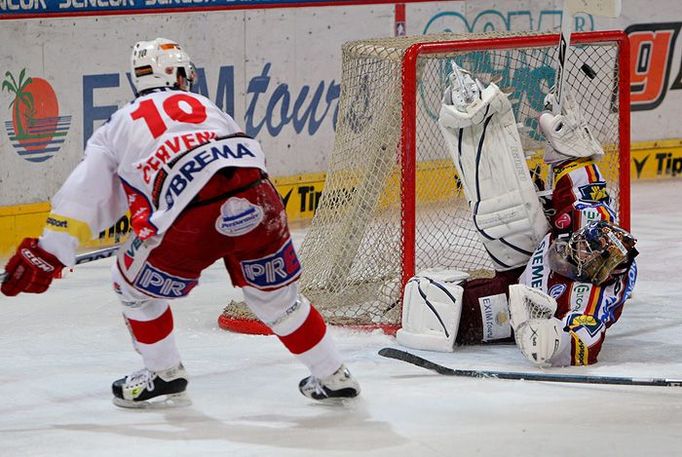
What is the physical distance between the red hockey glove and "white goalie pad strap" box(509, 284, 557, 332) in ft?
4.81

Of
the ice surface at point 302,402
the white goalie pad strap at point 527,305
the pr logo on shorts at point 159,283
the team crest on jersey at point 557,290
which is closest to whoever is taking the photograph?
the ice surface at point 302,402

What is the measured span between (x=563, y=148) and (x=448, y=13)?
118 inches

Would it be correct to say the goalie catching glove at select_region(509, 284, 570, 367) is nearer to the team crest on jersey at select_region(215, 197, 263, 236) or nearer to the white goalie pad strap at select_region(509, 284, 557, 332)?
the white goalie pad strap at select_region(509, 284, 557, 332)

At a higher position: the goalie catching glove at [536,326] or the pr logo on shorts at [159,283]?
the pr logo on shorts at [159,283]

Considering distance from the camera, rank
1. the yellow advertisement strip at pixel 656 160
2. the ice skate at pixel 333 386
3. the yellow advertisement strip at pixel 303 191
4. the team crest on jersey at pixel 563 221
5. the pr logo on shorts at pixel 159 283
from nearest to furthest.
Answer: the pr logo on shorts at pixel 159 283
the ice skate at pixel 333 386
the team crest on jersey at pixel 563 221
the yellow advertisement strip at pixel 303 191
the yellow advertisement strip at pixel 656 160

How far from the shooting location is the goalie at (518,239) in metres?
4.50

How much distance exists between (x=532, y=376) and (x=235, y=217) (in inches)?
44.4

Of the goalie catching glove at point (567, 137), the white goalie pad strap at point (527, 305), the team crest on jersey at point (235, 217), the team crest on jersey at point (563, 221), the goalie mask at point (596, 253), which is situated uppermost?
the goalie catching glove at point (567, 137)

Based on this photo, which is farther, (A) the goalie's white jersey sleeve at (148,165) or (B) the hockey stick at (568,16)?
(B) the hockey stick at (568,16)

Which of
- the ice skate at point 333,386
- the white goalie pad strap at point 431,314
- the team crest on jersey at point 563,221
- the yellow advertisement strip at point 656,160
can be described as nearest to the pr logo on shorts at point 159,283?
the ice skate at point 333,386

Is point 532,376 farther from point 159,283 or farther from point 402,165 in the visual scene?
point 159,283

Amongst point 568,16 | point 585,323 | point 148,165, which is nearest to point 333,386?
point 148,165

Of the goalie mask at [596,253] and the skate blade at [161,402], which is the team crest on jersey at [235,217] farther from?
the goalie mask at [596,253]

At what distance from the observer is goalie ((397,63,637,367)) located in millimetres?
4500
